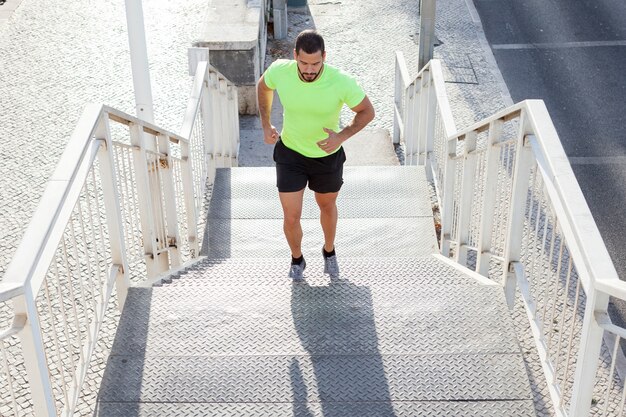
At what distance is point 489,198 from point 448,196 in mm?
Result: 1204

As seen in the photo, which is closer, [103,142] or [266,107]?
[103,142]

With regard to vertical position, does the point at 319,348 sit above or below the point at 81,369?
below

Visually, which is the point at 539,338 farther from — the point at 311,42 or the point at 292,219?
the point at 311,42

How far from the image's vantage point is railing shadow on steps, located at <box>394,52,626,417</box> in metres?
2.78

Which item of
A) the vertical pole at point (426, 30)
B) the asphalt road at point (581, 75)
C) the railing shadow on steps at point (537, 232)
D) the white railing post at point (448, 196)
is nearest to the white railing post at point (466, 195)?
the railing shadow on steps at point (537, 232)

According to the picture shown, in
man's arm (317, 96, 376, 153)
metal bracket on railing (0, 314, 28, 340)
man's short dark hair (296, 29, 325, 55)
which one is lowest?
metal bracket on railing (0, 314, 28, 340)

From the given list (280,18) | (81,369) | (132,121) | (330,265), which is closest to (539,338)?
(330,265)

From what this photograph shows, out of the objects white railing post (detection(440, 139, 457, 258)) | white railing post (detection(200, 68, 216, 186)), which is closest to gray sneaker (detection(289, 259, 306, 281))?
white railing post (detection(440, 139, 457, 258))

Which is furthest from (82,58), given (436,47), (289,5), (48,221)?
(48,221)

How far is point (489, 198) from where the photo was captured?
15.2ft

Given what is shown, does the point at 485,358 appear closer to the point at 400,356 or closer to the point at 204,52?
the point at 400,356

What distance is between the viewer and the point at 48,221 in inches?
115

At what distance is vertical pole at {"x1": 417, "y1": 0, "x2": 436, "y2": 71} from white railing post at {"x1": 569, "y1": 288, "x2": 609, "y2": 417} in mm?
7100

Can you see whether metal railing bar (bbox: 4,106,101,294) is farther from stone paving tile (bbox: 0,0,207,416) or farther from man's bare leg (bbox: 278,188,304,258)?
stone paving tile (bbox: 0,0,207,416)
